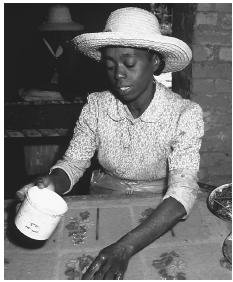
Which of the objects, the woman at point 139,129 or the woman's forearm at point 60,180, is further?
the woman's forearm at point 60,180

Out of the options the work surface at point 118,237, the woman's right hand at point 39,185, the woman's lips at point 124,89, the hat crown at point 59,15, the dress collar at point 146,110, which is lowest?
the work surface at point 118,237

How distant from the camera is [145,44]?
2115 mm

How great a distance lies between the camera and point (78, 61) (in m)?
5.46

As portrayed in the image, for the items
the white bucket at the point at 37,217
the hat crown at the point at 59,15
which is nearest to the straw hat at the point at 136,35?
the white bucket at the point at 37,217

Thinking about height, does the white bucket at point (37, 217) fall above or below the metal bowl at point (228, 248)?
above

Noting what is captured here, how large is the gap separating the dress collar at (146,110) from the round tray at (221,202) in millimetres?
674

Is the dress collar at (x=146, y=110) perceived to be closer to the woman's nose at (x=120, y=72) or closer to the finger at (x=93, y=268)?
the woman's nose at (x=120, y=72)

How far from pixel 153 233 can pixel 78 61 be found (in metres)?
4.21

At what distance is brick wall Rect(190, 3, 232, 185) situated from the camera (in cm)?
347

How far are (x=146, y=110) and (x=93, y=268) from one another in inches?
50.9

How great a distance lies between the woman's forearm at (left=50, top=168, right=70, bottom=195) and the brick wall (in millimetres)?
1972

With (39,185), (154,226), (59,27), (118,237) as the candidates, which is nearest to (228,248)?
(154,226)

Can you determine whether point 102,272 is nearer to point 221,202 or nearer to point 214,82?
point 221,202

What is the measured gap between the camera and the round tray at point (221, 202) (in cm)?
200
